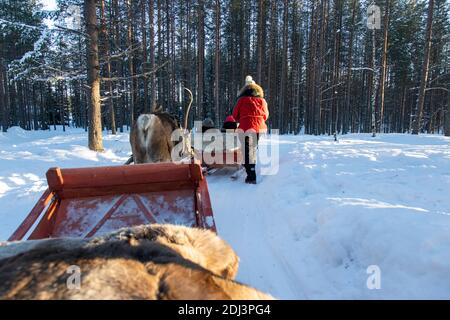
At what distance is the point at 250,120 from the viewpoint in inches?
284

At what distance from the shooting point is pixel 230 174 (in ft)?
27.0


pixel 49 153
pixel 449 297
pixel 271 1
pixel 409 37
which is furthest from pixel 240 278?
pixel 409 37

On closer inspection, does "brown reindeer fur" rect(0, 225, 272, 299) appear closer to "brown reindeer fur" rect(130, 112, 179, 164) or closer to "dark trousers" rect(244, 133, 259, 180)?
"brown reindeer fur" rect(130, 112, 179, 164)

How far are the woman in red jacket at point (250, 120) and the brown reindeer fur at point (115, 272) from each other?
561 centimetres

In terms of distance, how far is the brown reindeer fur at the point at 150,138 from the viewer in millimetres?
6574

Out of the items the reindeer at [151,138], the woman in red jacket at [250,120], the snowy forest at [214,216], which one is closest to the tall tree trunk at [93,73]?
the snowy forest at [214,216]

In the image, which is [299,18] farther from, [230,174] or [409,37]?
[230,174]

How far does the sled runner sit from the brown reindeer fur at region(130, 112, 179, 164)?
8.97 feet

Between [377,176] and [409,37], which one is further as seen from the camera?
[409,37]

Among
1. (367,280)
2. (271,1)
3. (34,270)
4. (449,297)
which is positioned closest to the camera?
(34,270)

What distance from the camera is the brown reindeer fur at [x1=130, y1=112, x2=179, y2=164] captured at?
6.57m

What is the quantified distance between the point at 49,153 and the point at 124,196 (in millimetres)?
8415

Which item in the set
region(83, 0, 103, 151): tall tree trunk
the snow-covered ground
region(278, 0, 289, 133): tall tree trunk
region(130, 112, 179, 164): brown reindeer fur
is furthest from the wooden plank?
region(278, 0, 289, 133): tall tree trunk
